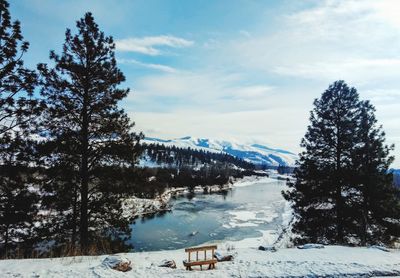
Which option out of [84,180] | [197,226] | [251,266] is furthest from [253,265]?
[197,226]

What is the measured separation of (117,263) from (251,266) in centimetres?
393

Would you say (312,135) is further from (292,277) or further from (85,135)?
(85,135)

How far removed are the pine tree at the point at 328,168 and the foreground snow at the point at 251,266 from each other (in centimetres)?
638

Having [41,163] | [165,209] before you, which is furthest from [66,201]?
[165,209]

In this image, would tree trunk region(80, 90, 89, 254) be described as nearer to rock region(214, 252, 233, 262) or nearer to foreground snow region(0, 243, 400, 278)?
foreground snow region(0, 243, 400, 278)

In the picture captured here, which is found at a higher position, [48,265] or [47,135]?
[47,135]

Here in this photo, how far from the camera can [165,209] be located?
169 feet

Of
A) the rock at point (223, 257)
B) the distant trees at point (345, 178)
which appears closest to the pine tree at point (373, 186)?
the distant trees at point (345, 178)

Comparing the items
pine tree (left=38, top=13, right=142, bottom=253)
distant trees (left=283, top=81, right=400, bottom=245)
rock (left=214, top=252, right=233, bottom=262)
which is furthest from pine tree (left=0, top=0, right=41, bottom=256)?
distant trees (left=283, top=81, right=400, bottom=245)

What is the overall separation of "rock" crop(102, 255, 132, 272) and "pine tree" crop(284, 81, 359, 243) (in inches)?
482

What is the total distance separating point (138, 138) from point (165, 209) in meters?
39.9

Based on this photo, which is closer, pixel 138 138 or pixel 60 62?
pixel 60 62

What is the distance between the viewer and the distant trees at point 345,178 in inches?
648

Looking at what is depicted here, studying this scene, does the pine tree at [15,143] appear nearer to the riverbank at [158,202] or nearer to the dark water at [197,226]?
the riverbank at [158,202]
